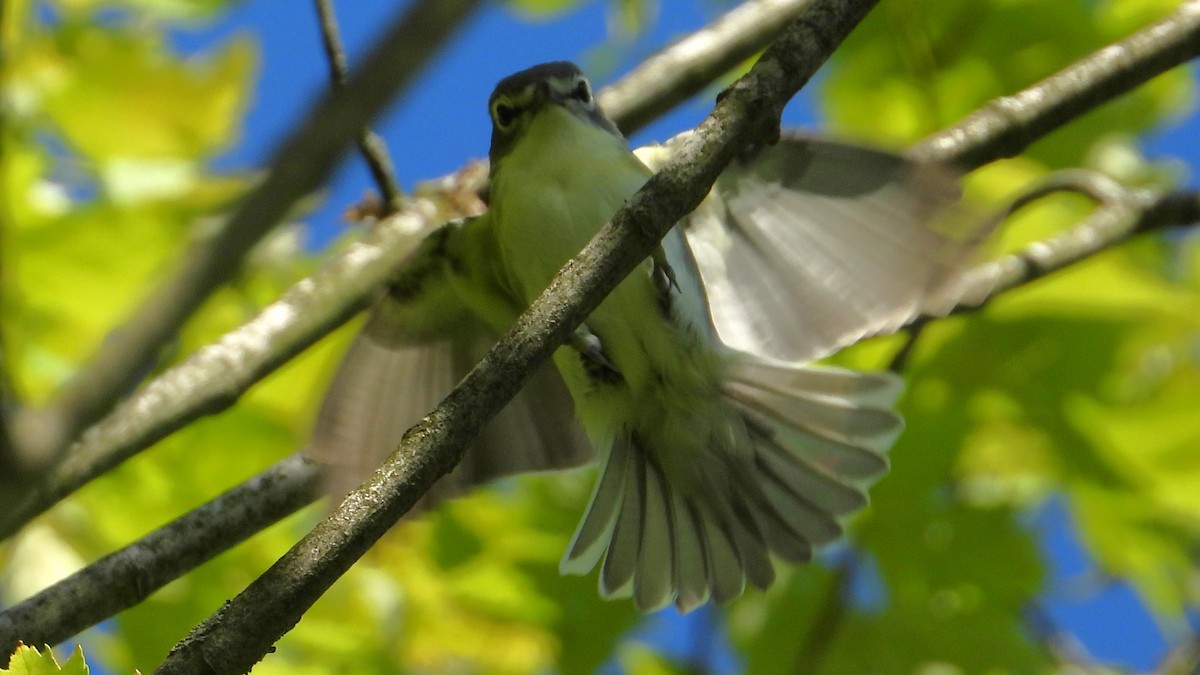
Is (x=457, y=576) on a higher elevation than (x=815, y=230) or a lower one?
lower

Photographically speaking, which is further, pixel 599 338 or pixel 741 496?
pixel 741 496

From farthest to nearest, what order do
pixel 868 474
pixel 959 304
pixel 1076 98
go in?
pixel 868 474 → pixel 959 304 → pixel 1076 98

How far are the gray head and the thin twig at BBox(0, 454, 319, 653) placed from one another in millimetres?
1101

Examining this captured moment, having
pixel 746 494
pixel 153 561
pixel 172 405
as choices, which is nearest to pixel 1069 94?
pixel 746 494

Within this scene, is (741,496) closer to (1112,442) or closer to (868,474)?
(868,474)

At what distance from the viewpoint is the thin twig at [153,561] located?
2.66 metres

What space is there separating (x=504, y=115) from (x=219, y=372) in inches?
41.0

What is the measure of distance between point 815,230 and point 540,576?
1190 mm

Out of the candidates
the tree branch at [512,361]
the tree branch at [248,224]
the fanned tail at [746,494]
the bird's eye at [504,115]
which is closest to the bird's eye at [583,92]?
the bird's eye at [504,115]

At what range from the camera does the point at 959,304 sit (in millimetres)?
3553

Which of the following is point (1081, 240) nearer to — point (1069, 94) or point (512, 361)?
point (1069, 94)

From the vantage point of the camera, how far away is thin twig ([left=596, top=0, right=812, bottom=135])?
3.89m

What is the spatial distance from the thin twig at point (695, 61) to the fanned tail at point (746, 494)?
0.75m

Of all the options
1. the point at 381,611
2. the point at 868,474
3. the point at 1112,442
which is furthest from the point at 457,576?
the point at 1112,442
